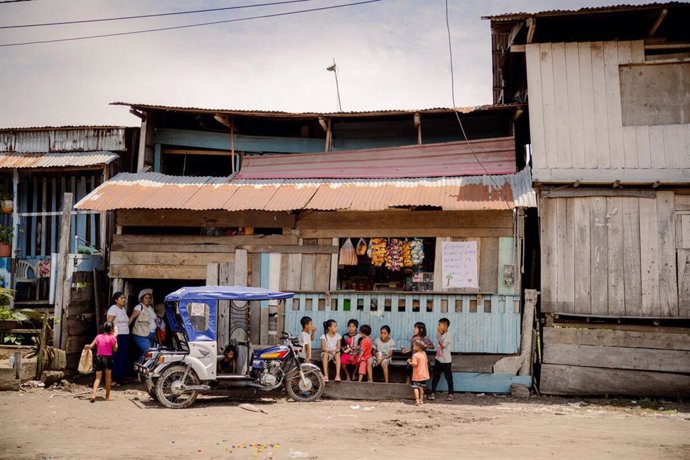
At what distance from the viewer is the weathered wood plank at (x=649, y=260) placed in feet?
37.6

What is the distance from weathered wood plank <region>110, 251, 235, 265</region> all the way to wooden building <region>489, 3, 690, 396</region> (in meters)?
6.18

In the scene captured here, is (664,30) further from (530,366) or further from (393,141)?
(530,366)

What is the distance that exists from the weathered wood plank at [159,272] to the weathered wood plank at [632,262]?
25.6 ft

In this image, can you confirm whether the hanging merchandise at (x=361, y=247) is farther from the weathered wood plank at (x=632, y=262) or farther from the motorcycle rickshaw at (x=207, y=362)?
the weathered wood plank at (x=632, y=262)

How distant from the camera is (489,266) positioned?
11844 mm

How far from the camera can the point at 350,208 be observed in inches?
445

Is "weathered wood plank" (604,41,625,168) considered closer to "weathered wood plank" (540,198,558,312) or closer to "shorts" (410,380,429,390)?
"weathered wood plank" (540,198,558,312)

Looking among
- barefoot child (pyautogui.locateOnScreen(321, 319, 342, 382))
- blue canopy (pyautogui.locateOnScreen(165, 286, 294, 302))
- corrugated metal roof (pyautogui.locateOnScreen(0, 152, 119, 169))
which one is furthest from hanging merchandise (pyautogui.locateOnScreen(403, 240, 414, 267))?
corrugated metal roof (pyautogui.locateOnScreen(0, 152, 119, 169))

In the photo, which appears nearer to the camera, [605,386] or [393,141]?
[605,386]

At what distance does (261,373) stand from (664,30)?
9.59 meters

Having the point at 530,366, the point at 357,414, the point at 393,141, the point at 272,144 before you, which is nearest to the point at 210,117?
the point at 272,144

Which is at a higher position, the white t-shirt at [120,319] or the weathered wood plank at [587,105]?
the weathered wood plank at [587,105]

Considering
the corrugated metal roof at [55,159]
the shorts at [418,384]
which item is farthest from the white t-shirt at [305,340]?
the corrugated metal roof at [55,159]

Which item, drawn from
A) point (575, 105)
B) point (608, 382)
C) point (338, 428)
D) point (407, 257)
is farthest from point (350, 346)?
point (575, 105)
